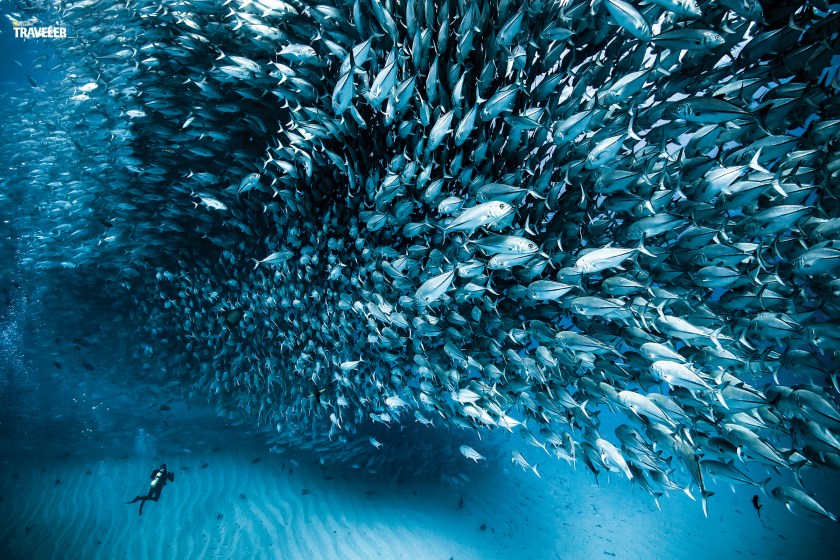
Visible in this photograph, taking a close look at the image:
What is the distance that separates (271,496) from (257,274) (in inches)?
219

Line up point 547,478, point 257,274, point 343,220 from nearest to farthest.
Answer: point 343,220 < point 257,274 < point 547,478

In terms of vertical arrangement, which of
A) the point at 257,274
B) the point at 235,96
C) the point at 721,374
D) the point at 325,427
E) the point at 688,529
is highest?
the point at 235,96

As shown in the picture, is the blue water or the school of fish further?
the blue water

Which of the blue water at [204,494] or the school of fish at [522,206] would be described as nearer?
the school of fish at [522,206]

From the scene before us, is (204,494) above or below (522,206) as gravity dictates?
below

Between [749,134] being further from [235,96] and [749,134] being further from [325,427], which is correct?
[325,427]

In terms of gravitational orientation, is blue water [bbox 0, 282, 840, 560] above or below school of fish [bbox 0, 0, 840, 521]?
below

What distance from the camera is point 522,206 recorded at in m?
4.52

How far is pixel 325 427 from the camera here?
8.24 m

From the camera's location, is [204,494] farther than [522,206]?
Yes

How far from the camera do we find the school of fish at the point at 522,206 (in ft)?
9.30

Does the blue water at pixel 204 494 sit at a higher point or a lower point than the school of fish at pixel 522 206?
lower

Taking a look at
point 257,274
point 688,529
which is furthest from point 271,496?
point 688,529

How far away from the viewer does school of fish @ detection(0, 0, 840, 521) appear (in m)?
2.83
